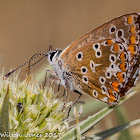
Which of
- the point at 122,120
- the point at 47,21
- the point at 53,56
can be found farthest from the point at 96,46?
the point at 47,21

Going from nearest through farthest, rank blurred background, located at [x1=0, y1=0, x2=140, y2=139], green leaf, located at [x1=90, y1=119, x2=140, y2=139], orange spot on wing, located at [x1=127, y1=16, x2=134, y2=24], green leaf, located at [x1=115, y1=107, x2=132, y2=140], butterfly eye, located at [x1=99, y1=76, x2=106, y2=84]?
green leaf, located at [x1=90, y1=119, x2=140, y2=139] → green leaf, located at [x1=115, y1=107, x2=132, y2=140] → orange spot on wing, located at [x1=127, y1=16, x2=134, y2=24] → butterfly eye, located at [x1=99, y1=76, x2=106, y2=84] → blurred background, located at [x1=0, y1=0, x2=140, y2=139]

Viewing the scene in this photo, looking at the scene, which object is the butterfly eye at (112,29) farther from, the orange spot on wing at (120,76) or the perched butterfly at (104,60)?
the orange spot on wing at (120,76)

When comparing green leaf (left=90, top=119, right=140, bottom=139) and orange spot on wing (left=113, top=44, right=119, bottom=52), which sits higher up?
orange spot on wing (left=113, top=44, right=119, bottom=52)

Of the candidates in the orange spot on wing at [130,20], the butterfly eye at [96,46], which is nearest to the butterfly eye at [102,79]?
the butterfly eye at [96,46]

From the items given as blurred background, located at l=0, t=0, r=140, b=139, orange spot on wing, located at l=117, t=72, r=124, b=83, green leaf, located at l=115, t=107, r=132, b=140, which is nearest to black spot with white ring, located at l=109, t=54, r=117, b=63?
orange spot on wing, located at l=117, t=72, r=124, b=83

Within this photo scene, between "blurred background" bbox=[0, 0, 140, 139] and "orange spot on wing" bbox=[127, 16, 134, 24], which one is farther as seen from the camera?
"blurred background" bbox=[0, 0, 140, 139]

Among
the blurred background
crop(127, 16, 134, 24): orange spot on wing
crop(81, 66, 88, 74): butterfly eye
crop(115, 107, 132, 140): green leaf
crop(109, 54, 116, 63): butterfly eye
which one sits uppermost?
the blurred background

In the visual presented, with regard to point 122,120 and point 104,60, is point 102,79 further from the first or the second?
point 122,120

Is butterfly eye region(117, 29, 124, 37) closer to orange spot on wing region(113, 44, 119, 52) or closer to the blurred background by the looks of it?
orange spot on wing region(113, 44, 119, 52)
